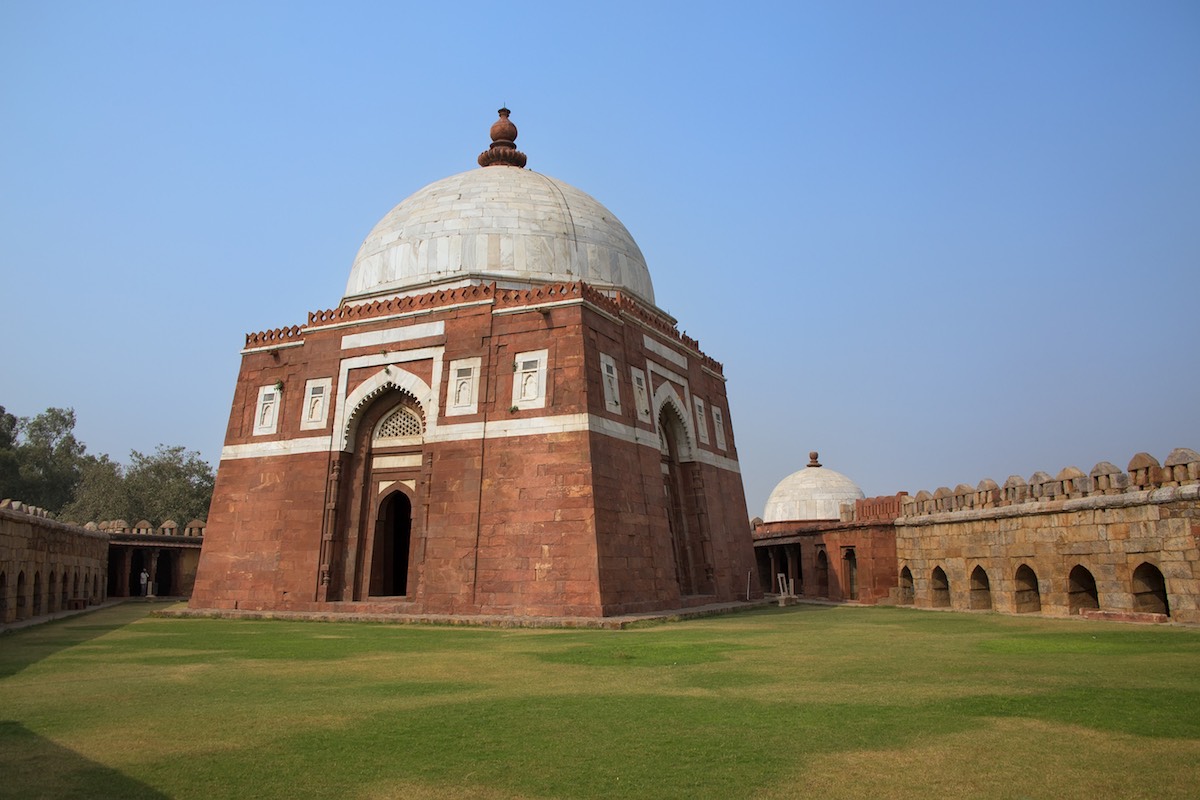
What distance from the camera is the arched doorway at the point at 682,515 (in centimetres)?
2188

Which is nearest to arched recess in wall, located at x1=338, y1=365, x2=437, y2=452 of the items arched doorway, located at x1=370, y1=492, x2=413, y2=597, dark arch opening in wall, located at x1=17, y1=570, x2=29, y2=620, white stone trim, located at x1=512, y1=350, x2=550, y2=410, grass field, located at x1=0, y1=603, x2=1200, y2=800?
arched doorway, located at x1=370, y1=492, x2=413, y2=597

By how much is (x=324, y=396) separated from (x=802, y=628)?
39.7 ft

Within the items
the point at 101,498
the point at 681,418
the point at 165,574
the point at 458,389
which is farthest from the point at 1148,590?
the point at 101,498

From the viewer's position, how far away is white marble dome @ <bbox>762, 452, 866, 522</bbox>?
120 ft

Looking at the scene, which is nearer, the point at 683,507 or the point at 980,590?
the point at 980,590

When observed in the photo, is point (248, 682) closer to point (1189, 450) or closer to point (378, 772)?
point (378, 772)

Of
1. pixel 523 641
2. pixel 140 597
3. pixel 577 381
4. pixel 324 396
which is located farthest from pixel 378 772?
pixel 140 597

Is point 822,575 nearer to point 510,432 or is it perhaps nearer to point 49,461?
point 510,432

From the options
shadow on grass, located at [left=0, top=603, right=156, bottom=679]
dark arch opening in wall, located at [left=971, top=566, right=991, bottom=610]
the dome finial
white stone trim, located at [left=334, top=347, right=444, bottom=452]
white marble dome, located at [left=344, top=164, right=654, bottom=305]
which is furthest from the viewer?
the dome finial

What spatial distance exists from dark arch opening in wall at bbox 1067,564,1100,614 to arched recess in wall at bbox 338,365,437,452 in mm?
12862

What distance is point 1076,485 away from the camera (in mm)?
16484

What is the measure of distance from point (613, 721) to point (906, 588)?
63.4 feet

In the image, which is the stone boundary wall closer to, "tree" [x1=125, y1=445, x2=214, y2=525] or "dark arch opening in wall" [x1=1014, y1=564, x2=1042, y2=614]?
"dark arch opening in wall" [x1=1014, y1=564, x2=1042, y2=614]

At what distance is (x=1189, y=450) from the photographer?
14141mm
